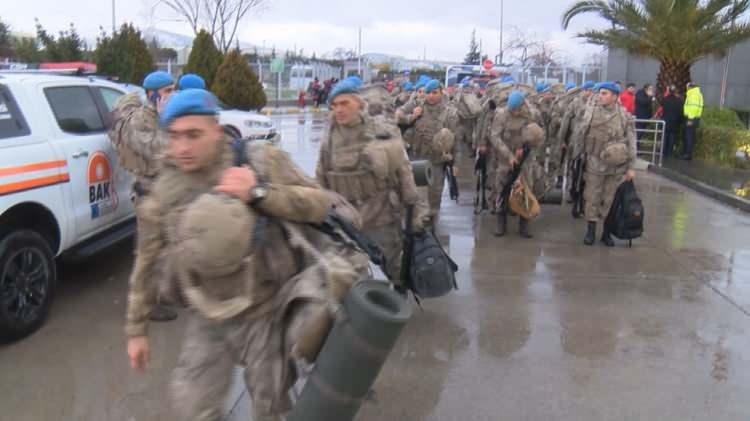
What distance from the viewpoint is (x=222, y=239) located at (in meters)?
2.33

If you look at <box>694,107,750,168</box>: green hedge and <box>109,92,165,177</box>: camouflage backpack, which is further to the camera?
<box>694,107,750,168</box>: green hedge

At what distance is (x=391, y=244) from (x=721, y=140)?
1171cm

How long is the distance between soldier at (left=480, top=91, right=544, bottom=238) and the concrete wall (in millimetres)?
15114

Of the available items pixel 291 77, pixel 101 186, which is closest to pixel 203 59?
pixel 291 77

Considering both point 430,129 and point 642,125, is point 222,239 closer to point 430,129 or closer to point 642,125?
point 430,129

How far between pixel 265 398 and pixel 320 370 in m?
0.53

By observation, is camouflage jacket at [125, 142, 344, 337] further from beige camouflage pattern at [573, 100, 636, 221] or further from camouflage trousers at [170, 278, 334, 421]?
beige camouflage pattern at [573, 100, 636, 221]

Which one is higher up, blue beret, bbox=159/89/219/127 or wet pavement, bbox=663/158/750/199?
blue beret, bbox=159/89/219/127

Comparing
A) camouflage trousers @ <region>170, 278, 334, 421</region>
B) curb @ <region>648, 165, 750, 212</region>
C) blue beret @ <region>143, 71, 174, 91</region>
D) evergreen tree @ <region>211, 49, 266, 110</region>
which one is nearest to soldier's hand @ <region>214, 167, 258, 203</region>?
camouflage trousers @ <region>170, 278, 334, 421</region>

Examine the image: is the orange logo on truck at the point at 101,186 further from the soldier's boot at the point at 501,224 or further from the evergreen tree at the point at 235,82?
the evergreen tree at the point at 235,82

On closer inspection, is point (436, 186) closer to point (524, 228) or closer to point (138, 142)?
point (524, 228)

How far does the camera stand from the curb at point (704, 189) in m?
9.98

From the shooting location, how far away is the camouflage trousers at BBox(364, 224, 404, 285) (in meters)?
4.85

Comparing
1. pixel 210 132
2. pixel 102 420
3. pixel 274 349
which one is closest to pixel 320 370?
pixel 274 349
